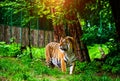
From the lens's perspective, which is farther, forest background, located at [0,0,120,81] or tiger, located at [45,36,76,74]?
tiger, located at [45,36,76,74]

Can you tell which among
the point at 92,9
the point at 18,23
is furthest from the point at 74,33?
the point at 18,23

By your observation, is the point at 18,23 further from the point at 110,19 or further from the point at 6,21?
the point at 110,19

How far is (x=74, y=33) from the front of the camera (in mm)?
14102

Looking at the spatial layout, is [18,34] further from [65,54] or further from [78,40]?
[65,54]

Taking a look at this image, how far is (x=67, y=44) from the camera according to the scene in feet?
38.1

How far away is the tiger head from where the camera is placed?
1154 centimetres

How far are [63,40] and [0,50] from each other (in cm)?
589

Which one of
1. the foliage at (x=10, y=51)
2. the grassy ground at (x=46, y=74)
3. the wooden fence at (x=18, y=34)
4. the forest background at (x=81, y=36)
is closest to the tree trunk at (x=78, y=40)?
the forest background at (x=81, y=36)

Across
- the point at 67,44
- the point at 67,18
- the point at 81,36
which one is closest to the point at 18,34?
the point at 81,36

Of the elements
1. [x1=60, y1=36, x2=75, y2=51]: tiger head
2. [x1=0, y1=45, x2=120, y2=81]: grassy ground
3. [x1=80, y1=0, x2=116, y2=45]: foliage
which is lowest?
[x1=0, y1=45, x2=120, y2=81]: grassy ground

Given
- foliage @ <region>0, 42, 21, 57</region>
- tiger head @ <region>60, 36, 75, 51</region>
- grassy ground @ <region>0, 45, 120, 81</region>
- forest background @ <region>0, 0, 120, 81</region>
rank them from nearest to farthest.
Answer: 1. grassy ground @ <region>0, 45, 120, 81</region>
2. forest background @ <region>0, 0, 120, 81</region>
3. tiger head @ <region>60, 36, 75, 51</region>
4. foliage @ <region>0, 42, 21, 57</region>

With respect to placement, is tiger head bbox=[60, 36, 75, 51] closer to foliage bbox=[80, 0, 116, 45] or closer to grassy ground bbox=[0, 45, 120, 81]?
foliage bbox=[80, 0, 116, 45]

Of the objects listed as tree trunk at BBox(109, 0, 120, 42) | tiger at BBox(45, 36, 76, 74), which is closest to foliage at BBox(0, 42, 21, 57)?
tiger at BBox(45, 36, 76, 74)

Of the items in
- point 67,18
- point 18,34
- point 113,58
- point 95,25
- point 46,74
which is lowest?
point 46,74
